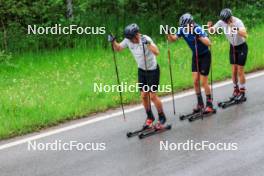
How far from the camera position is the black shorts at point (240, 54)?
12.6 meters

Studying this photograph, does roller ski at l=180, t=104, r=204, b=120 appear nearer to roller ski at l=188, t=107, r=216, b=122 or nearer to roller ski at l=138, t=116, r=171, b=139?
roller ski at l=188, t=107, r=216, b=122

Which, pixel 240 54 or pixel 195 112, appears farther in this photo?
pixel 240 54

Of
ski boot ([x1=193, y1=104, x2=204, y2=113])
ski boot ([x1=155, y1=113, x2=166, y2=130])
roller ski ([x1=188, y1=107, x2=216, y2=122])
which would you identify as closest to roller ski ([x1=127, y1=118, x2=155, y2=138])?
ski boot ([x1=155, y1=113, x2=166, y2=130])

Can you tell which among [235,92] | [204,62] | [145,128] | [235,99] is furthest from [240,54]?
[145,128]

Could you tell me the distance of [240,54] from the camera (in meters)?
12.6

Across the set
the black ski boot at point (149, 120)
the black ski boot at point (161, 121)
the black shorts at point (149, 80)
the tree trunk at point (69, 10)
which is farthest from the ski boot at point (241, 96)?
the tree trunk at point (69, 10)

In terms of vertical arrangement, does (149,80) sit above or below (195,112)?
above

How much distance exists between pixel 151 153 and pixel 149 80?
1.56 meters

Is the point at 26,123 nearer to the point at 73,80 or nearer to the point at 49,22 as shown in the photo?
the point at 73,80

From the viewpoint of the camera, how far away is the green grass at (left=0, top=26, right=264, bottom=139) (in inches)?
472

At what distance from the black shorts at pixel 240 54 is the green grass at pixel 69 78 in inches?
63.7

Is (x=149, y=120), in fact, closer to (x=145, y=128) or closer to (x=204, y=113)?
(x=145, y=128)

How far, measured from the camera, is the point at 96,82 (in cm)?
1434

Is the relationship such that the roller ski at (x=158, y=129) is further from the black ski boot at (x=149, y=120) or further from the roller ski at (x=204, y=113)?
the roller ski at (x=204, y=113)
